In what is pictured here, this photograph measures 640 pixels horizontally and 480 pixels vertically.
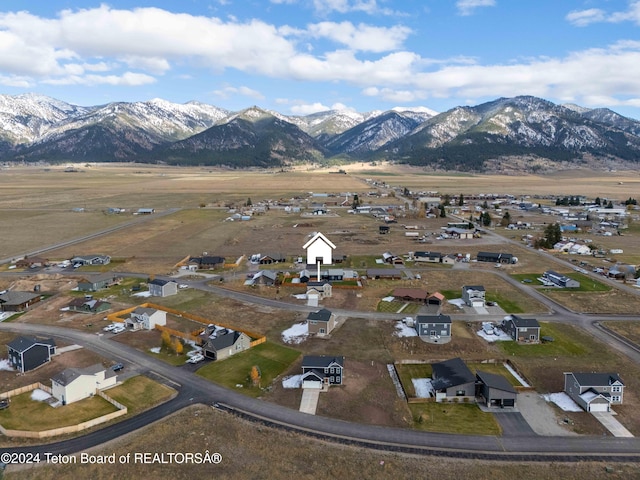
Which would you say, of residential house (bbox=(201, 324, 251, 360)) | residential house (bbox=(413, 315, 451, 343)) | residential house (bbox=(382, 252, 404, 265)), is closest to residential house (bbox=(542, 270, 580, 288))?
residential house (bbox=(382, 252, 404, 265))

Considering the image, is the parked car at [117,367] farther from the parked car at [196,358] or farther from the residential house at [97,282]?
the residential house at [97,282]

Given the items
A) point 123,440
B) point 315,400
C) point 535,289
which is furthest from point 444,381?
point 535,289

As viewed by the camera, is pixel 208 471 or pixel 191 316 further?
pixel 191 316

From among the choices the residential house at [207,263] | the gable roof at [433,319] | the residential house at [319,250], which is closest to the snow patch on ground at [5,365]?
the residential house at [207,263]

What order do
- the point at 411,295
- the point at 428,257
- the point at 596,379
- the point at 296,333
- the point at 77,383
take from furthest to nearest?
the point at 428,257
the point at 411,295
the point at 296,333
the point at 596,379
the point at 77,383

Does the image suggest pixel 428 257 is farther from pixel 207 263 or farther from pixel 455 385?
pixel 455 385

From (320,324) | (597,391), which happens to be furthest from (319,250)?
(597,391)

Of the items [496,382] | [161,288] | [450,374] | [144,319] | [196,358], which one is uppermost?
[161,288]

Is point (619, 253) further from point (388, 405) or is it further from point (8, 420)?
point (8, 420)
